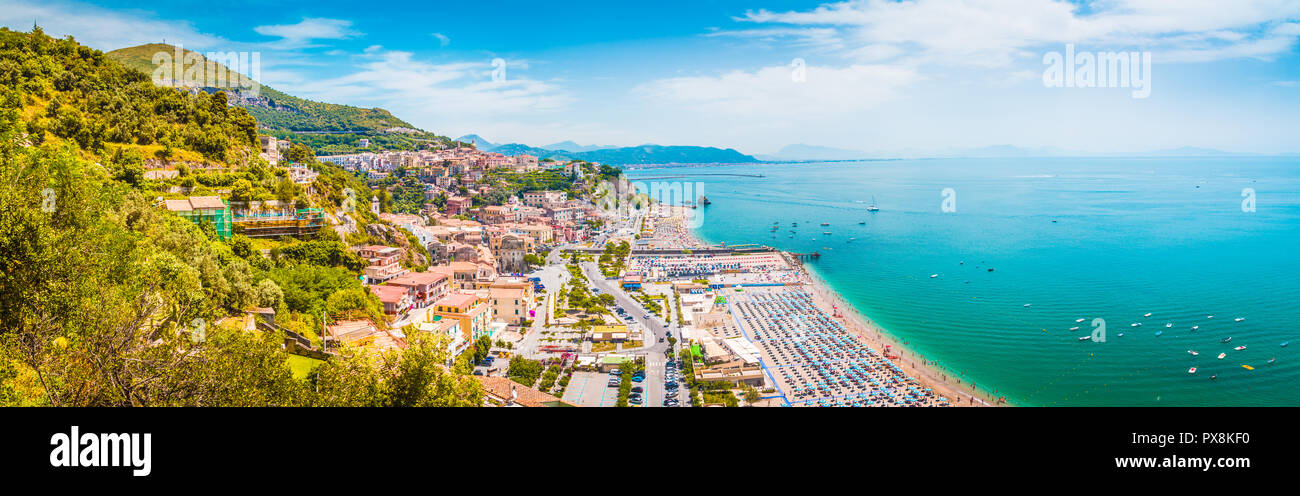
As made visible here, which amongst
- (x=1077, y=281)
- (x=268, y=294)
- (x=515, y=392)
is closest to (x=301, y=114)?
(x=268, y=294)

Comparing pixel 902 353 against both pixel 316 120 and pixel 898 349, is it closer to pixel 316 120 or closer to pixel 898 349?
pixel 898 349

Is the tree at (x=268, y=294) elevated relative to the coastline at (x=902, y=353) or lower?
elevated

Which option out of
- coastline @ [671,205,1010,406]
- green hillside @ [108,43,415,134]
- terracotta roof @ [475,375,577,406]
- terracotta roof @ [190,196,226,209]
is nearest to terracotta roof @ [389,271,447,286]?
terracotta roof @ [190,196,226,209]

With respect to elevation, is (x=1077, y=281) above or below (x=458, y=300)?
below

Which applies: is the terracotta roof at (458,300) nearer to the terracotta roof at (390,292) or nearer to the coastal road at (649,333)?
the terracotta roof at (390,292)

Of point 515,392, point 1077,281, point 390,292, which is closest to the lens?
point 515,392

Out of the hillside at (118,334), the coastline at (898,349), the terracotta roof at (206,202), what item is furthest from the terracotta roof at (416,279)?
the coastline at (898,349)
